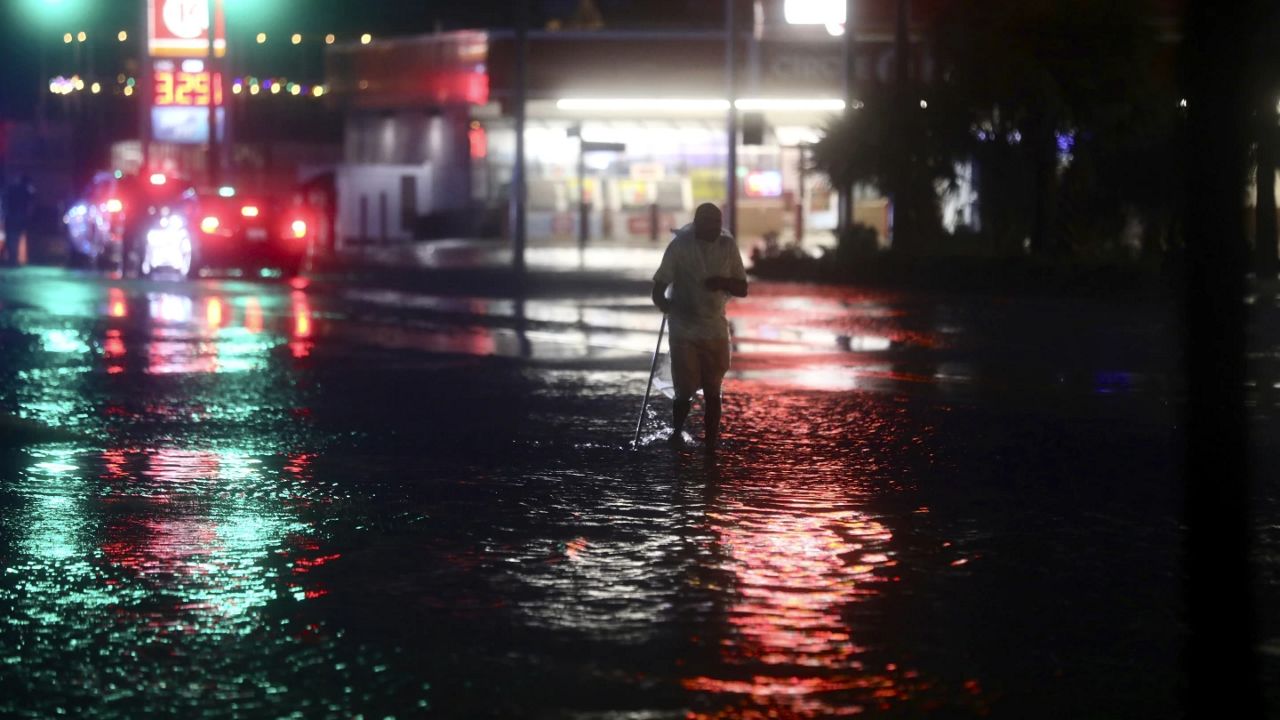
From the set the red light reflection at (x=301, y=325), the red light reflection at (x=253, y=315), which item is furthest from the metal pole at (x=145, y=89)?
the red light reflection at (x=253, y=315)

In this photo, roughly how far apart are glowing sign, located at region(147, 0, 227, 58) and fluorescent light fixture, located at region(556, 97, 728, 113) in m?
9.29

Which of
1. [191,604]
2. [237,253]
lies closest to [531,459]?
[191,604]

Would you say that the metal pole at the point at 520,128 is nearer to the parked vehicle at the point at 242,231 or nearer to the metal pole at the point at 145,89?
the parked vehicle at the point at 242,231

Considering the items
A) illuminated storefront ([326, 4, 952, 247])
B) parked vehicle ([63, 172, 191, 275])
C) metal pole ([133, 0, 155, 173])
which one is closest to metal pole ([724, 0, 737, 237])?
parked vehicle ([63, 172, 191, 275])

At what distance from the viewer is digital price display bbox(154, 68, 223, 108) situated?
55062 millimetres

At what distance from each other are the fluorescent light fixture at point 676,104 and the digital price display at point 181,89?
10042 mm

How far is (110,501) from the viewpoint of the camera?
10781 millimetres

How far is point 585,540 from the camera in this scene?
954 cm

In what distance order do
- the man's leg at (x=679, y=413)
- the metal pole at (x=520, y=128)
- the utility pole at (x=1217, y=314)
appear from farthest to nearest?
the metal pole at (x=520, y=128)
the man's leg at (x=679, y=413)
the utility pole at (x=1217, y=314)

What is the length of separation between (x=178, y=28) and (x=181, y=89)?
2.01 meters

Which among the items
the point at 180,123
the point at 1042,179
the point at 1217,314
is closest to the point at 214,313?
the point at 1042,179

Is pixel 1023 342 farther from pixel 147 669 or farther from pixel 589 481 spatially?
pixel 147 669

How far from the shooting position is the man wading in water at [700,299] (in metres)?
13.0

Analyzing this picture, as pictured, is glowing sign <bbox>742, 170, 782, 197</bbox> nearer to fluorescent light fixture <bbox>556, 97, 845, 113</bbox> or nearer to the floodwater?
fluorescent light fixture <bbox>556, 97, 845, 113</bbox>
